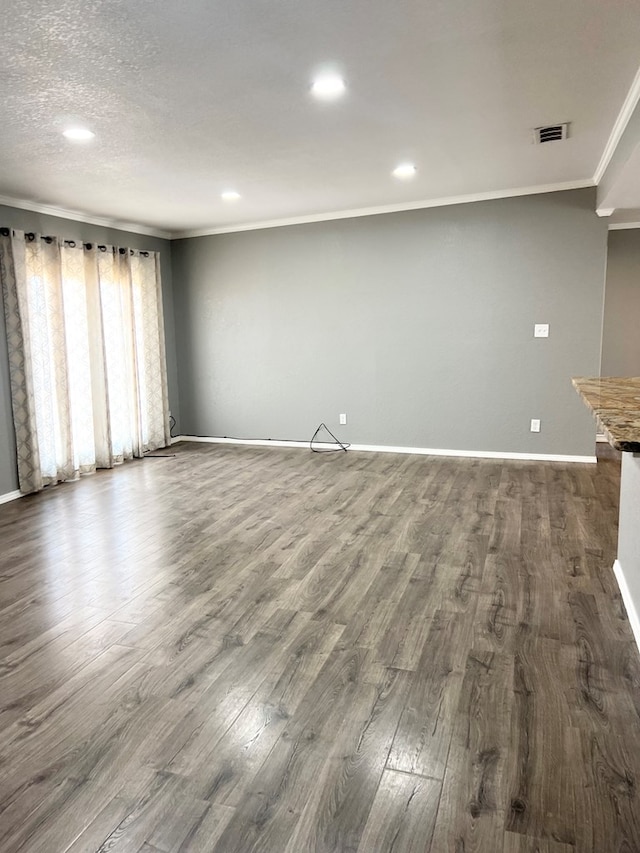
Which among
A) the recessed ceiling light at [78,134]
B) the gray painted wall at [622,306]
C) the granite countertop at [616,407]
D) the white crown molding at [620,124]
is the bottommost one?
the granite countertop at [616,407]

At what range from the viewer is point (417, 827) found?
4.77 feet

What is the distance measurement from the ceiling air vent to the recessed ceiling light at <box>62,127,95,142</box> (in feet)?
8.44

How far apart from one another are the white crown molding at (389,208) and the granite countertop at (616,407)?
9.51ft

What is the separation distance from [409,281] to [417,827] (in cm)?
481

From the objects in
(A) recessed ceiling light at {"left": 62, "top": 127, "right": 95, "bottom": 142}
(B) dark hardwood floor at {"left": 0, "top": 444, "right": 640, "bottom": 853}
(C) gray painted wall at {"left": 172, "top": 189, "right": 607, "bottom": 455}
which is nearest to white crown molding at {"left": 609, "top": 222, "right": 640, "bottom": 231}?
(C) gray painted wall at {"left": 172, "top": 189, "right": 607, "bottom": 455}

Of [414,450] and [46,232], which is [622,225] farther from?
[46,232]

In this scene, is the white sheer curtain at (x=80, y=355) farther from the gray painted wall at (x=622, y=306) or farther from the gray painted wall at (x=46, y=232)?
the gray painted wall at (x=622, y=306)

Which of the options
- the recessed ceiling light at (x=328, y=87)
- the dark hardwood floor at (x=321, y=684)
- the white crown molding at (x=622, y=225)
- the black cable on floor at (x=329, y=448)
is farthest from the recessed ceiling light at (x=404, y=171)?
the white crown molding at (x=622, y=225)

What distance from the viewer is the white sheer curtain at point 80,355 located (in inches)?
182

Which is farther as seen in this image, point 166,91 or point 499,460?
point 499,460

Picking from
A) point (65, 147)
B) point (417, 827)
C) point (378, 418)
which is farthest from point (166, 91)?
point (378, 418)

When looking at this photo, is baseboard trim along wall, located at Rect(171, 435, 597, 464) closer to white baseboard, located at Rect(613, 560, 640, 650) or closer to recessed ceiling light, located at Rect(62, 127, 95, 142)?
white baseboard, located at Rect(613, 560, 640, 650)

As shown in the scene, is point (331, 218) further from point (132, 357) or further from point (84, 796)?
point (84, 796)

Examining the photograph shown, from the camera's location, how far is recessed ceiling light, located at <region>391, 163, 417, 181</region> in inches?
159
